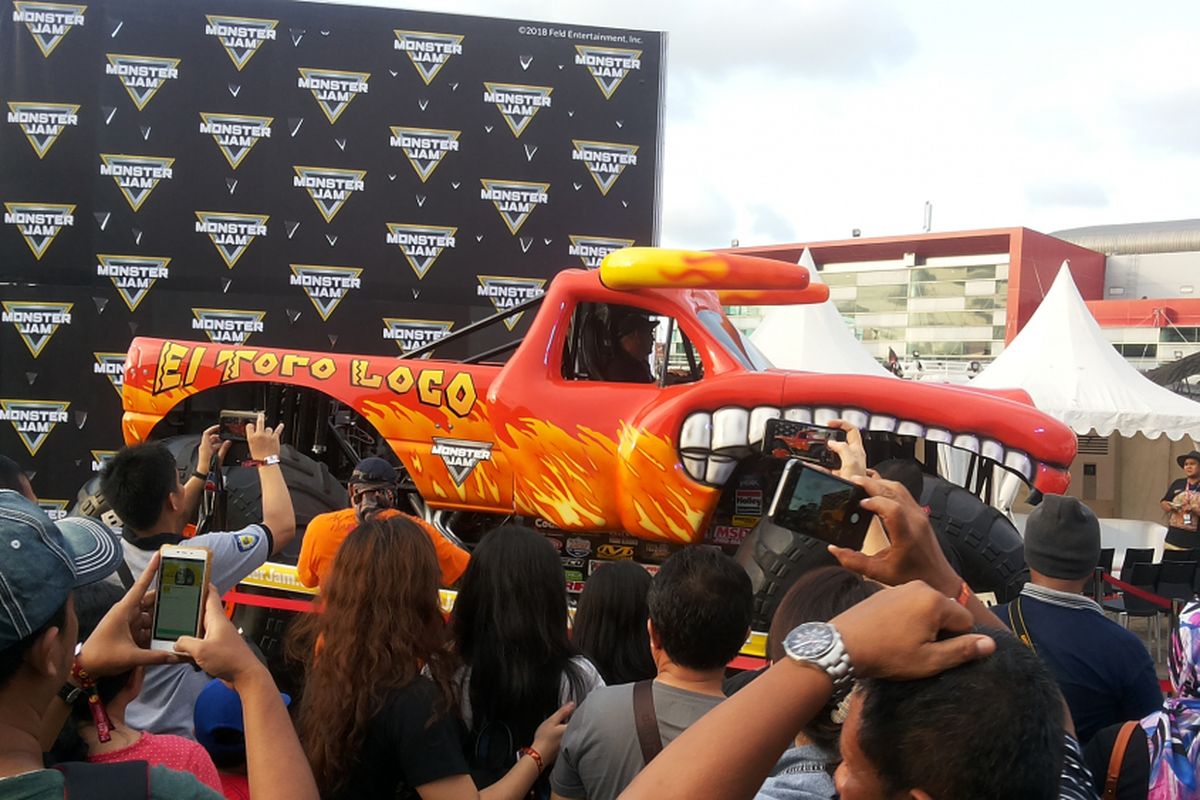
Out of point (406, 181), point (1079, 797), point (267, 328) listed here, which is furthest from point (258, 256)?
point (1079, 797)

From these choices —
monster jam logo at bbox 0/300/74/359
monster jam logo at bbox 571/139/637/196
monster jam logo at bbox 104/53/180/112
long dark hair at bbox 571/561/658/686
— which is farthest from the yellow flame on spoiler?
monster jam logo at bbox 0/300/74/359

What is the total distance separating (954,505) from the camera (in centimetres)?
541

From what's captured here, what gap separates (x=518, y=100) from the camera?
26.3ft

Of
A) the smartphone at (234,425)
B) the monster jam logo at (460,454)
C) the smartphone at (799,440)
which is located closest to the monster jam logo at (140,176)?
the smartphone at (234,425)

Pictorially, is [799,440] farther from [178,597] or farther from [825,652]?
[825,652]

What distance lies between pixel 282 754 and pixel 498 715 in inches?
44.3

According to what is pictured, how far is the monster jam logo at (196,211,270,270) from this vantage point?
26.0ft

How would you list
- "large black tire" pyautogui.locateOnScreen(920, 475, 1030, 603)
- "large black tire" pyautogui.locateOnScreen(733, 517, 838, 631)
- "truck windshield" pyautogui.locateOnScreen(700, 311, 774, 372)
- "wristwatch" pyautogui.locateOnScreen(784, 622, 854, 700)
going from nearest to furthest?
"wristwatch" pyautogui.locateOnScreen(784, 622, 854, 700) < "large black tire" pyautogui.locateOnScreen(733, 517, 838, 631) < "large black tire" pyautogui.locateOnScreen(920, 475, 1030, 603) < "truck windshield" pyautogui.locateOnScreen(700, 311, 774, 372)

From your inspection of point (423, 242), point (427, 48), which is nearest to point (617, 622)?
point (423, 242)

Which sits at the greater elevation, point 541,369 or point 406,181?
point 406,181

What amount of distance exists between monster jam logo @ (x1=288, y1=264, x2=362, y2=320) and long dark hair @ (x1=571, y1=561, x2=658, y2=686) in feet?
17.4

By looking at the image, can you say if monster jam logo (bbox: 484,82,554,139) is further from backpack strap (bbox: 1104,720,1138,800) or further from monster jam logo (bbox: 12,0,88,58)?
backpack strap (bbox: 1104,720,1138,800)

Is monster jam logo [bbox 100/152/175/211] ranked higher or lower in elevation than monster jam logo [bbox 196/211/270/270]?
higher

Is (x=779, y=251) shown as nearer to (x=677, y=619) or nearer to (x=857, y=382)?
(x=857, y=382)
